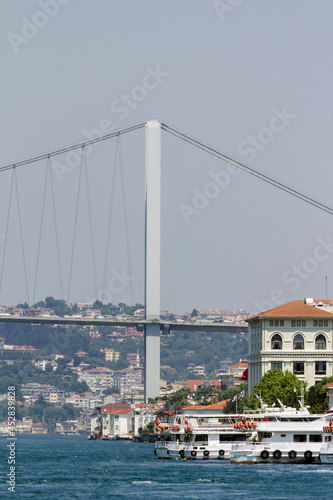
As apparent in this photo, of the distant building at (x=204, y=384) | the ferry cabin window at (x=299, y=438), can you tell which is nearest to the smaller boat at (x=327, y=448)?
the ferry cabin window at (x=299, y=438)

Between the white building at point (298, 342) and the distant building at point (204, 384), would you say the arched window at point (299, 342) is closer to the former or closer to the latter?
the white building at point (298, 342)

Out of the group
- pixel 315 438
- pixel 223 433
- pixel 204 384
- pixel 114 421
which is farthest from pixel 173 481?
pixel 114 421

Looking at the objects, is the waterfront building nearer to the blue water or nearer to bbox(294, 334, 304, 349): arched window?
bbox(294, 334, 304, 349): arched window

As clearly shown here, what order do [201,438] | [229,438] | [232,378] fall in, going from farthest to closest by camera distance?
[232,378] → [201,438] → [229,438]

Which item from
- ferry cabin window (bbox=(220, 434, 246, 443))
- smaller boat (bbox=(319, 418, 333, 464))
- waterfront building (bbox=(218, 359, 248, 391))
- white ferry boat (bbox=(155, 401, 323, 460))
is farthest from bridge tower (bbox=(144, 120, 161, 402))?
smaller boat (bbox=(319, 418, 333, 464))

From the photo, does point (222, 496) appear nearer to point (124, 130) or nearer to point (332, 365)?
point (332, 365)

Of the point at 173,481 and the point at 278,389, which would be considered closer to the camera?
the point at 173,481

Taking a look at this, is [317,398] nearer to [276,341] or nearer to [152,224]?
[276,341]
